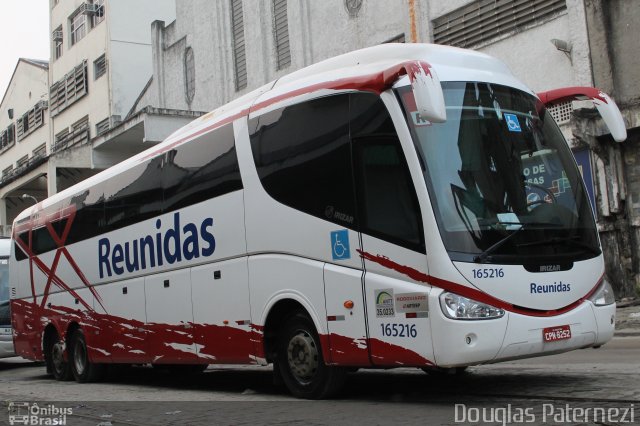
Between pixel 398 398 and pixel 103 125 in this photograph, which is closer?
pixel 398 398

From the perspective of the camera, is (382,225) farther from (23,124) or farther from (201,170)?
(23,124)

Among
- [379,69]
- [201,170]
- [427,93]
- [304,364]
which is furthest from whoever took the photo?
[201,170]

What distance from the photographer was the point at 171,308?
10359mm

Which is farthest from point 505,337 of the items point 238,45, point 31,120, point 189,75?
point 31,120

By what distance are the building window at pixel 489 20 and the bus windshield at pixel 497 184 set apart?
12663 mm

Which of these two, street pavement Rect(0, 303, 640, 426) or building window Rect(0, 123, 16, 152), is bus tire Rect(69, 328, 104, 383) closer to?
street pavement Rect(0, 303, 640, 426)

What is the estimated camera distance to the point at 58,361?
1408 centimetres

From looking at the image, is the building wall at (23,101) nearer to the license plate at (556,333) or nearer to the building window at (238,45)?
the building window at (238,45)

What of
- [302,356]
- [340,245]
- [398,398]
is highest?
[340,245]

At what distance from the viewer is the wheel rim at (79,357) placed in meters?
13.2

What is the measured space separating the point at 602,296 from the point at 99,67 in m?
38.1

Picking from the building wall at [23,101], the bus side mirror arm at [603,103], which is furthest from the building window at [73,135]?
the bus side mirror arm at [603,103]

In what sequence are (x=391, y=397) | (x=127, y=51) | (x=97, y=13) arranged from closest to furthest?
1. (x=391, y=397)
2. (x=127, y=51)
3. (x=97, y=13)

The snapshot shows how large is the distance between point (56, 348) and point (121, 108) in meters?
27.4
